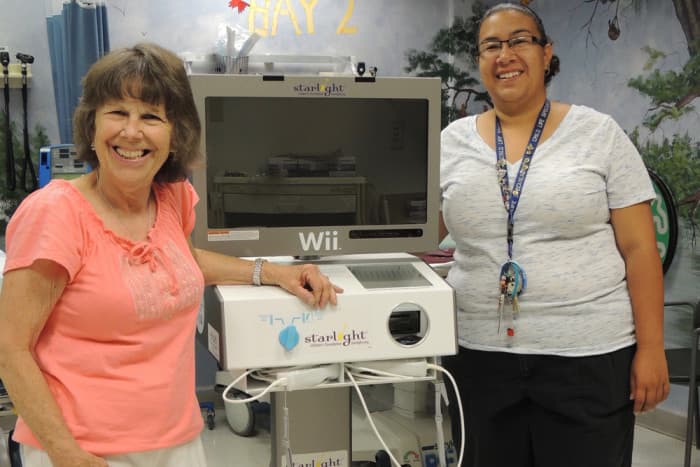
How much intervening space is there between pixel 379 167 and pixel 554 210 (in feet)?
1.22

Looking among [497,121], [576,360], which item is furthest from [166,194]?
[576,360]

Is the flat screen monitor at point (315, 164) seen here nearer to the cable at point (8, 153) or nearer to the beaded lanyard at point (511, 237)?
the beaded lanyard at point (511, 237)

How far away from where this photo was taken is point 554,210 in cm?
162

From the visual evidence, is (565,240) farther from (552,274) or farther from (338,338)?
(338,338)

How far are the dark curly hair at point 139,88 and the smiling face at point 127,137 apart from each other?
1 centimetres

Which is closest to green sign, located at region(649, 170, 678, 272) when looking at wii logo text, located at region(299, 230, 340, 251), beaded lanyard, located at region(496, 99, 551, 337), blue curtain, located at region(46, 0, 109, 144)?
beaded lanyard, located at region(496, 99, 551, 337)

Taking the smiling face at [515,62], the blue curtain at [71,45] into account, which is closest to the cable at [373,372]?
the smiling face at [515,62]

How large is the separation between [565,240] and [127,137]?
906 millimetres

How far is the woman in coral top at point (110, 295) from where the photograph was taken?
46.3 inches

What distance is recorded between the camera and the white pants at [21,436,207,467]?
4.03ft

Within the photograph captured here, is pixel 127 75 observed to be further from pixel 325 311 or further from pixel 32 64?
pixel 32 64

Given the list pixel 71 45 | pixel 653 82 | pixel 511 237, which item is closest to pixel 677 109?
pixel 653 82

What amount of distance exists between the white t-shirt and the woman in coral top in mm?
648

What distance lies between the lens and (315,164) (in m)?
1.64
